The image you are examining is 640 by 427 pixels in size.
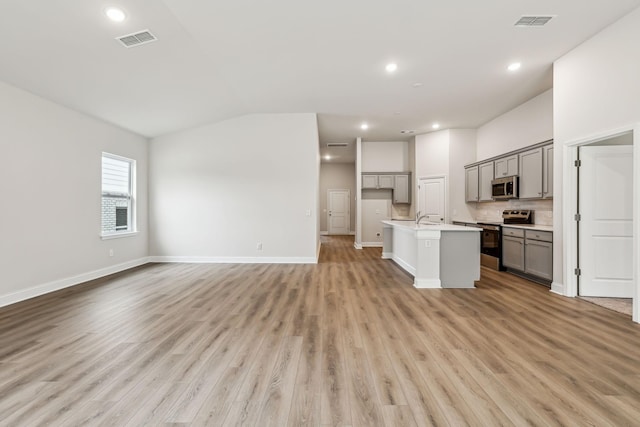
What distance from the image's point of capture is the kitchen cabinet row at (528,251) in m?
4.20

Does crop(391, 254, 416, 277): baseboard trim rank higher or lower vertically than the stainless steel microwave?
lower

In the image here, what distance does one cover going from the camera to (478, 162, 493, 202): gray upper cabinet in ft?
20.2

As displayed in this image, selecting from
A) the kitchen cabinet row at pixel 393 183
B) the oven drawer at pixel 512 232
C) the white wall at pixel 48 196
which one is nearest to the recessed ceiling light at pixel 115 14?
the white wall at pixel 48 196

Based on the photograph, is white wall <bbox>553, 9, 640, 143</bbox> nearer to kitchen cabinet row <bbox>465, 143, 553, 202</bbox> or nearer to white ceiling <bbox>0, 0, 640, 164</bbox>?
white ceiling <bbox>0, 0, 640, 164</bbox>

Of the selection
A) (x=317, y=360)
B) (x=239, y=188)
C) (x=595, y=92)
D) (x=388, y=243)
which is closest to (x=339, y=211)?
(x=388, y=243)

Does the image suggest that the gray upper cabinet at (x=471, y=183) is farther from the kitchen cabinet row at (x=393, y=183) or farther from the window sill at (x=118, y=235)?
the window sill at (x=118, y=235)

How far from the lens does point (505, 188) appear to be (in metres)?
5.47

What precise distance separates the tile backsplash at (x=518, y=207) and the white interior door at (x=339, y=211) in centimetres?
599

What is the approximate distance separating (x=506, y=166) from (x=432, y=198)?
87.3 inches

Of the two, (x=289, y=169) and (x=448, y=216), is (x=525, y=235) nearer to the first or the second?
(x=448, y=216)

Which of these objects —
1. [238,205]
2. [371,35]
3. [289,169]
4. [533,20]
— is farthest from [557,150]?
[238,205]

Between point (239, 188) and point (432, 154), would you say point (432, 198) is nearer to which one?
point (432, 154)

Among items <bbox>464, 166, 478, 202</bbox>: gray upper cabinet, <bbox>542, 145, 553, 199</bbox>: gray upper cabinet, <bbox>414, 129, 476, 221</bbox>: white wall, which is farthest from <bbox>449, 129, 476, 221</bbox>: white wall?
<bbox>542, 145, 553, 199</bbox>: gray upper cabinet

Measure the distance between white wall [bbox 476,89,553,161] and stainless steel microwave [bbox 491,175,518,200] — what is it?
2.39 ft
